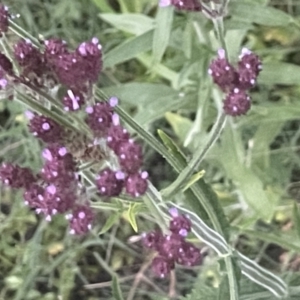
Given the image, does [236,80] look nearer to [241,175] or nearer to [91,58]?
[91,58]

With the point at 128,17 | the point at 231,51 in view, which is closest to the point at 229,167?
the point at 231,51

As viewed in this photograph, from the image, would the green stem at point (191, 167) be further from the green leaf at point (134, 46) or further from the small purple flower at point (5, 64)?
the green leaf at point (134, 46)

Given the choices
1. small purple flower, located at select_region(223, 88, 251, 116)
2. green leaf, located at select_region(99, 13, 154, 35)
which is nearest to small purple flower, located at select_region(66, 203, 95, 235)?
small purple flower, located at select_region(223, 88, 251, 116)

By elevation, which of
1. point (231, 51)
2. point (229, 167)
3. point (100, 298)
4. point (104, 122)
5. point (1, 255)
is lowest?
point (100, 298)

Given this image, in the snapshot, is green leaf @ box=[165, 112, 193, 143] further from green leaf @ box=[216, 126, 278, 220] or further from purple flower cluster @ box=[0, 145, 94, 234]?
purple flower cluster @ box=[0, 145, 94, 234]

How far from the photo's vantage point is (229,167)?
1316mm

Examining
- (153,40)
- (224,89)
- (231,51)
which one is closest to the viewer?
(224,89)

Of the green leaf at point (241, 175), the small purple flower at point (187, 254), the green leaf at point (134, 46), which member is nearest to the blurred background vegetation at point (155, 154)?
the green leaf at point (241, 175)

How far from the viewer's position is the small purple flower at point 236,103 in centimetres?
81

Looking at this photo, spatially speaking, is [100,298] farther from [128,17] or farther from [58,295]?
[128,17]

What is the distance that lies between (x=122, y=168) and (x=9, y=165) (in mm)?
145

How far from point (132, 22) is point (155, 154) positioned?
0.38 m

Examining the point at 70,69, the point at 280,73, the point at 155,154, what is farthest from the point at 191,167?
the point at 155,154

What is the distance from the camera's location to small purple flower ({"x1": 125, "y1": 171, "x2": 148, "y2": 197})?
0.73 metres
